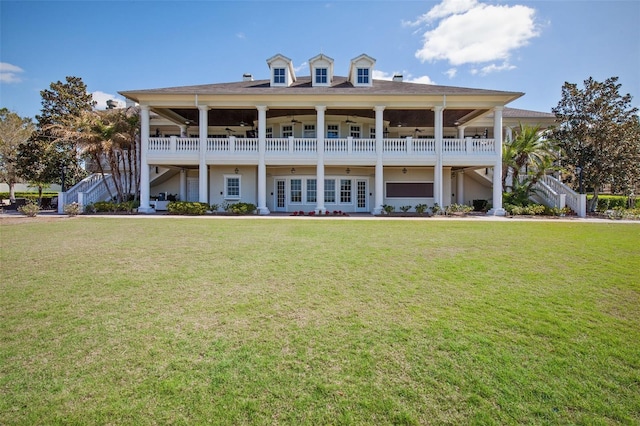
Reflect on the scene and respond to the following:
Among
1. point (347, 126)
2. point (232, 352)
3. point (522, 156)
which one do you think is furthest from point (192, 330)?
point (522, 156)

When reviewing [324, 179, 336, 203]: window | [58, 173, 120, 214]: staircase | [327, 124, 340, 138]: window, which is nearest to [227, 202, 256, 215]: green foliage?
[324, 179, 336, 203]: window

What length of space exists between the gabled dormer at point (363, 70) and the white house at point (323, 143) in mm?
68

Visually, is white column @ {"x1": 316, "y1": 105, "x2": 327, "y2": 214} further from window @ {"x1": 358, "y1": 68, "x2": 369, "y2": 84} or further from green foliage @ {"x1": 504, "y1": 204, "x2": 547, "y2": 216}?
green foliage @ {"x1": 504, "y1": 204, "x2": 547, "y2": 216}

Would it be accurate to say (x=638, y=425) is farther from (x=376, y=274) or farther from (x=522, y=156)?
(x=522, y=156)

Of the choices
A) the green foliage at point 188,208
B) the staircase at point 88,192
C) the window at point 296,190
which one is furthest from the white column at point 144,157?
the window at point 296,190

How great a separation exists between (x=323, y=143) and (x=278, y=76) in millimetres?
6127

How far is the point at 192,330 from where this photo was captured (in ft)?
13.9

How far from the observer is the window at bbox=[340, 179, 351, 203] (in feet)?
73.5

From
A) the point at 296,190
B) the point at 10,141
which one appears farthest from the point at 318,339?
the point at 10,141

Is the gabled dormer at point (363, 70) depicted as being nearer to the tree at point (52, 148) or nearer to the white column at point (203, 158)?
the white column at point (203, 158)

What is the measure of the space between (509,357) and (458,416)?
1295 millimetres

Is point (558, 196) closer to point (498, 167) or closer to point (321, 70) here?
point (498, 167)

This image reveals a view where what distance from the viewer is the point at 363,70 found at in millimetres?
21406

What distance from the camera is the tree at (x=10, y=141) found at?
3081 centimetres
